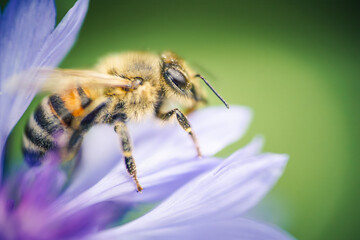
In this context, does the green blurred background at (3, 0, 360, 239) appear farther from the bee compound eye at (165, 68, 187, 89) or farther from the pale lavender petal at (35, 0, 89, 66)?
the pale lavender petal at (35, 0, 89, 66)

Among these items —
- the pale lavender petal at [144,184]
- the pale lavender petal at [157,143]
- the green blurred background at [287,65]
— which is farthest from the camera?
the green blurred background at [287,65]

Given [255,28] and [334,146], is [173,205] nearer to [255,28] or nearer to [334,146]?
[334,146]

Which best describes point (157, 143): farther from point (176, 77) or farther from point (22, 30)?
point (22, 30)

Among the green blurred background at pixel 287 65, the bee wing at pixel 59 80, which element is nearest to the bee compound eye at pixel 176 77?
the bee wing at pixel 59 80

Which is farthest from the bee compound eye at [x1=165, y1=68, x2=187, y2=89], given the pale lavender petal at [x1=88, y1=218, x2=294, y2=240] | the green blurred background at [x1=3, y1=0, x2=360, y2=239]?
the green blurred background at [x1=3, y1=0, x2=360, y2=239]

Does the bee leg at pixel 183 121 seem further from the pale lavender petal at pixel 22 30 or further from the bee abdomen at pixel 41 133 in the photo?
the pale lavender petal at pixel 22 30

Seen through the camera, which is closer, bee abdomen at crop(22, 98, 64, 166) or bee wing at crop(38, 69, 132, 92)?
bee wing at crop(38, 69, 132, 92)
